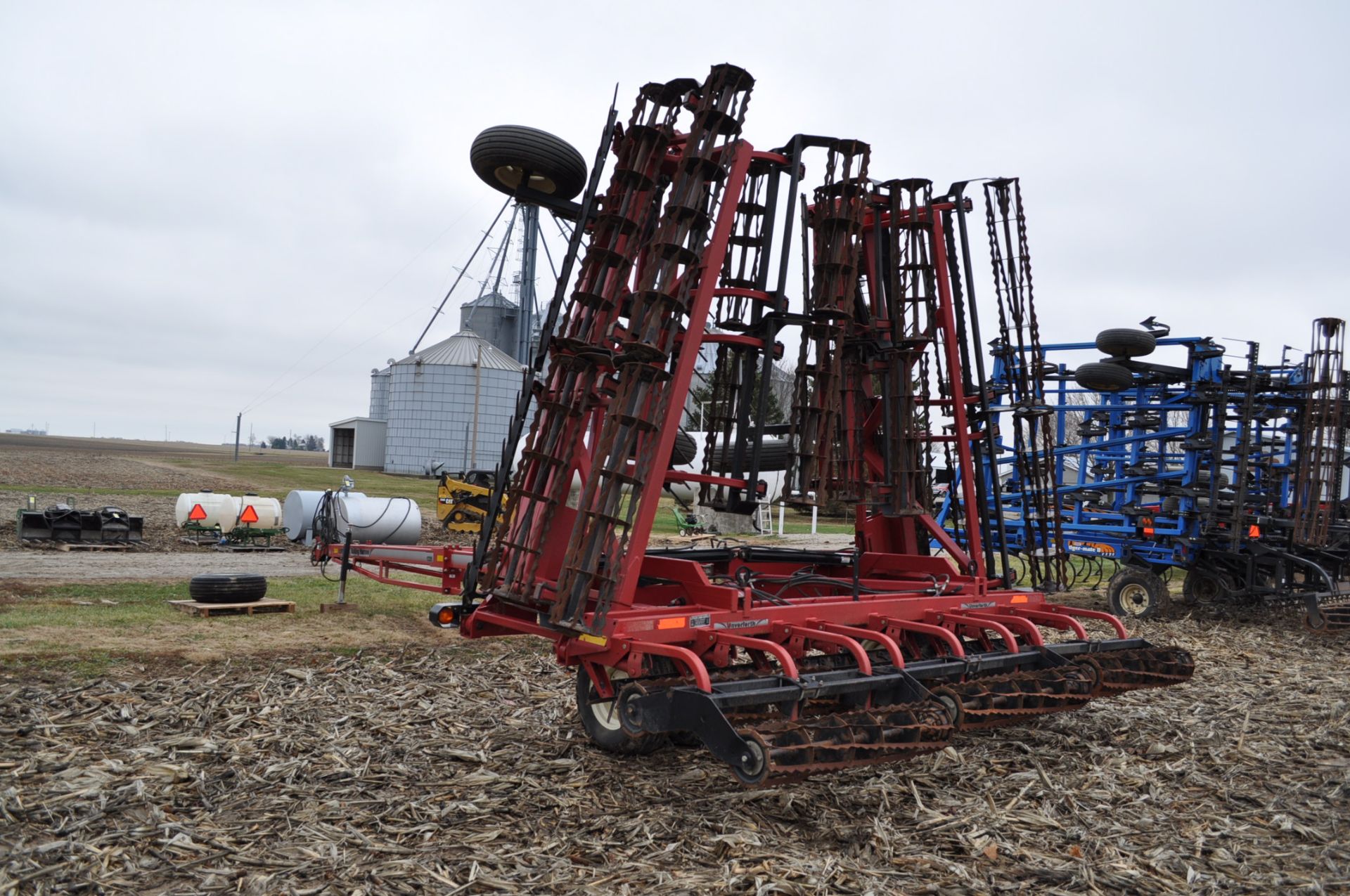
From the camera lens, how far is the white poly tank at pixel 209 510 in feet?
60.4

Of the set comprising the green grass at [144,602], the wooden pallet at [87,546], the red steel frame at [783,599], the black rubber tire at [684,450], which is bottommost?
the wooden pallet at [87,546]

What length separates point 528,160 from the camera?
579 cm

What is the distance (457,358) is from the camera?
46562 mm

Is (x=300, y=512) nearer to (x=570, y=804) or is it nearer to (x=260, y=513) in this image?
(x=260, y=513)

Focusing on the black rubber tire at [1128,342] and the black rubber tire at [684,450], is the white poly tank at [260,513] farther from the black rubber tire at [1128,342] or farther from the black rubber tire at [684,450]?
the black rubber tire at [1128,342]

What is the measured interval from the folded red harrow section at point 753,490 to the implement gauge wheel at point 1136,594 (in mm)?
6978

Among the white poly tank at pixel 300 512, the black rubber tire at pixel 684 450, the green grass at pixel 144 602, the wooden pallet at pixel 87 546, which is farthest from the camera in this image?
the wooden pallet at pixel 87 546

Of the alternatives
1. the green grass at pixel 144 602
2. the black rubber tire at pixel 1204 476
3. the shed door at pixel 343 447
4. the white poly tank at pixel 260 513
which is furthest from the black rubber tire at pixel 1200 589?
the shed door at pixel 343 447

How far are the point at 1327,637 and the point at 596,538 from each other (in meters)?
10.2

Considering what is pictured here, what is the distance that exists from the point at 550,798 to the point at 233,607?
22.8 feet

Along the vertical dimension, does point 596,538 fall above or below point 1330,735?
above

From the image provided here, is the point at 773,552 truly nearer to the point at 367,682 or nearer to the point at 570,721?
the point at 570,721

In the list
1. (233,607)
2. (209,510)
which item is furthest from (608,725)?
(209,510)

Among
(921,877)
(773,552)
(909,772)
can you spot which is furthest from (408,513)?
(921,877)
